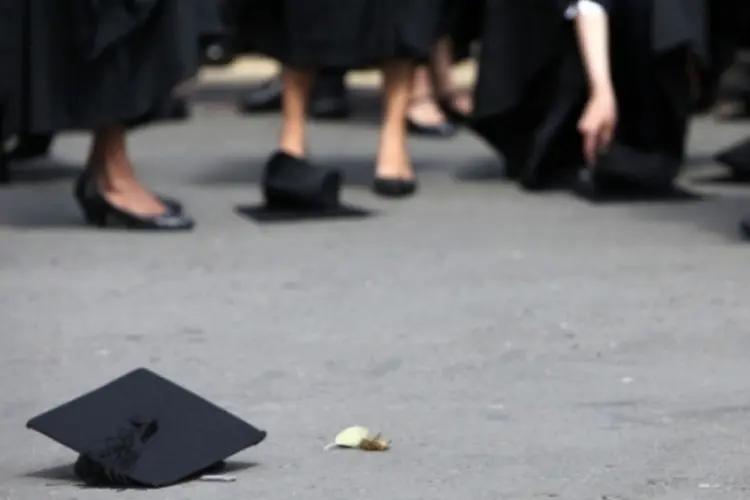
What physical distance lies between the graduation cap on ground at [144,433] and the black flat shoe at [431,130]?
548cm

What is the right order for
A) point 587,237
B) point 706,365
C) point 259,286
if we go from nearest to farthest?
point 706,365 → point 259,286 → point 587,237

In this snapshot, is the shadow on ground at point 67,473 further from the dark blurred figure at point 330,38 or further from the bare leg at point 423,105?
the bare leg at point 423,105

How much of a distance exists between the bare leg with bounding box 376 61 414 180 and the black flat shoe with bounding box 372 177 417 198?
0.01 metres

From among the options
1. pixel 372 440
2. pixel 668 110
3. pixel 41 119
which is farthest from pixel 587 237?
pixel 372 440

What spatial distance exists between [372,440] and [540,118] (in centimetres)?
390

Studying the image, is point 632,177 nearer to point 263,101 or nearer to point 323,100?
point 323,100

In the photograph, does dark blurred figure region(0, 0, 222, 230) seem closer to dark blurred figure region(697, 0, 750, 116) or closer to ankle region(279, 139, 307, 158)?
ankle region(279, 139, 307, 158)

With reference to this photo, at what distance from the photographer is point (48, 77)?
6086mm

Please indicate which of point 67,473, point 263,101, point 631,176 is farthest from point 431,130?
point 67,473

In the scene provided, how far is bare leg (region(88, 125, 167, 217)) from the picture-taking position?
6.16 metres

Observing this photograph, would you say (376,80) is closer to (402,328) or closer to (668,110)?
(668,110)

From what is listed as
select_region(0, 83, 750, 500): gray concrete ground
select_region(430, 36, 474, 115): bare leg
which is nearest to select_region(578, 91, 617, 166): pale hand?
select_region(0, 83, 750, 500): gray concrete ground

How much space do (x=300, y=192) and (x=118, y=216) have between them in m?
0.58

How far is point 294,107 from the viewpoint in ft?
22.4
